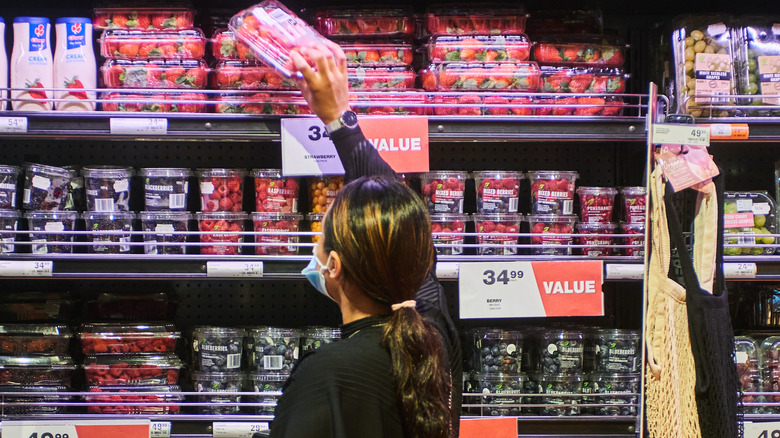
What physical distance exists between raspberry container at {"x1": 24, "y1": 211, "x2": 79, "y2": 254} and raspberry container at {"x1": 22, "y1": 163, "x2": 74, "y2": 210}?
38mm

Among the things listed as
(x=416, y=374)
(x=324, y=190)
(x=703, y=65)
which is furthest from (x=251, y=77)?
(x=703, y=65)

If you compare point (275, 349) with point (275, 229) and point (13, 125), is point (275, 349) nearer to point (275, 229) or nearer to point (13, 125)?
point (275, 229)

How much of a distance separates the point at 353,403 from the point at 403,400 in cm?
9

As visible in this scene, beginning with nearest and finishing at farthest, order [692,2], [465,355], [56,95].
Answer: [56,95] → [465,355] → [692,2]

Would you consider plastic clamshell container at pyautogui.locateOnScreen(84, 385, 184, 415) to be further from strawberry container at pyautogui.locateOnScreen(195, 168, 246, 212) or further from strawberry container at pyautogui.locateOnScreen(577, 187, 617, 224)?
strawberry container at pyautogui.locateOnScreen(577, 187, 617, 224)

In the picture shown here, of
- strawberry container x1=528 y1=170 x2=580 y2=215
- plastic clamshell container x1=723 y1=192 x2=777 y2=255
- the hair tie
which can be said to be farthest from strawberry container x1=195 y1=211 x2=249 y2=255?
plastic clamshell container x1=723 y1=192 x2=777 y2=255

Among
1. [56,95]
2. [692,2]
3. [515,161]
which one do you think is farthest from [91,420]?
[692,2]

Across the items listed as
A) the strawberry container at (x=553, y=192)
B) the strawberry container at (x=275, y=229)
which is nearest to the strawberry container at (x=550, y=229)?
the strawberry container at (x=553, y=192)

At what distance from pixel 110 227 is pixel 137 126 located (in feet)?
A: 1.14

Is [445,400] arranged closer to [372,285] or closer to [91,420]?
[372,285]

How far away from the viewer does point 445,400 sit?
1300 mm

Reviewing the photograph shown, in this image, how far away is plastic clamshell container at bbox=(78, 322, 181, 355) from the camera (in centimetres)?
221

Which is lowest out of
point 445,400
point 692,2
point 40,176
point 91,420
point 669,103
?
point 91,420

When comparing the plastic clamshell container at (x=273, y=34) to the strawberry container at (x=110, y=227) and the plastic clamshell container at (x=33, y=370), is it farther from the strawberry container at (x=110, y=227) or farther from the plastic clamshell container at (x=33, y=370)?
the plastic clamshell container at (x=33, y=370)
